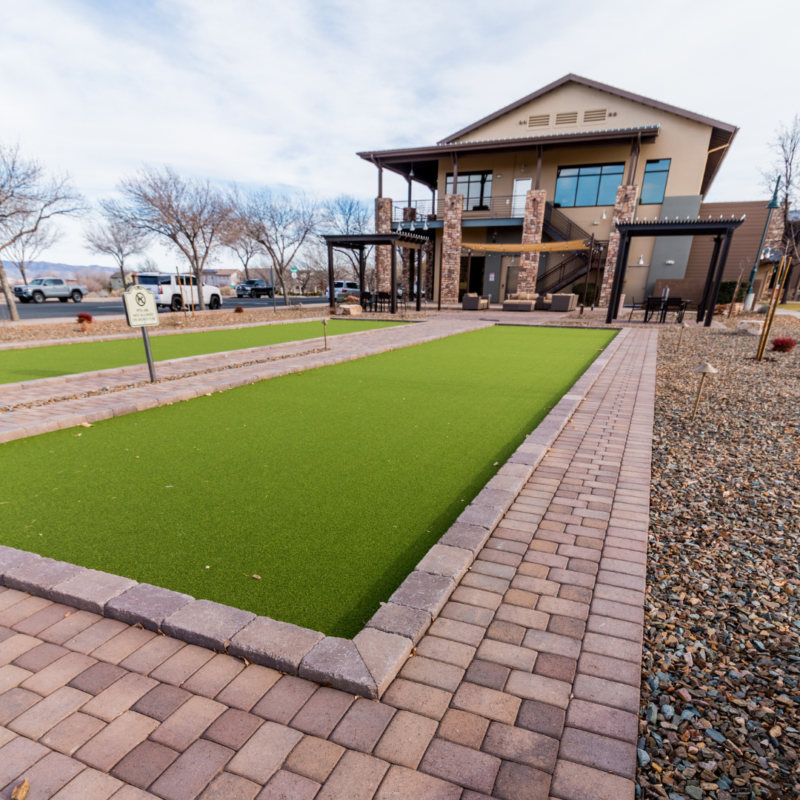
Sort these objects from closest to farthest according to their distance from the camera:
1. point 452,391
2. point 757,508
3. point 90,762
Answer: point 90,762, point 757,508, point 452,391

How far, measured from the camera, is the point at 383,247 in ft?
81.8

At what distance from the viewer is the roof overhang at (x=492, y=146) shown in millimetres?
20438

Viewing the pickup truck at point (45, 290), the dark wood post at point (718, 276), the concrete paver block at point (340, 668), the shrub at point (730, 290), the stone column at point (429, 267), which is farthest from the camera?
the pickup truck at point (45, 290)

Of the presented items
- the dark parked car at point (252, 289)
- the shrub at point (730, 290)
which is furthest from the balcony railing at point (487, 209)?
the dark parked car at point (252, 289)

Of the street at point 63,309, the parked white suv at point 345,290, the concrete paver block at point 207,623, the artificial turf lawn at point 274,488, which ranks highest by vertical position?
the concrete paver block at point 207,623

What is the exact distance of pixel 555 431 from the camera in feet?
14.1

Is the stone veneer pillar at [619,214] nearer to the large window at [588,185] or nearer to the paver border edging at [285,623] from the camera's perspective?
the large window at [588,185]

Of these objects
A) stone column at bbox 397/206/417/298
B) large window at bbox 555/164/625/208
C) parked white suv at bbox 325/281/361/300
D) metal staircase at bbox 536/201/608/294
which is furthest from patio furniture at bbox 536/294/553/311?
parked white suv at bbox 325/281/361/300

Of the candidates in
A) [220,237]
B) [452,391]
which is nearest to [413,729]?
[452,391]

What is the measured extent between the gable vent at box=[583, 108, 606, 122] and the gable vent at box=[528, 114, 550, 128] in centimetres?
189

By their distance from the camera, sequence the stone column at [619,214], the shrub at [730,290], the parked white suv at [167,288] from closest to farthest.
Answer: the stone column at [619,214]
the parked white suv at [167,288]
the shrub at [730,290]

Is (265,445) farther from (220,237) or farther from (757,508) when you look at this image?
(220,237)

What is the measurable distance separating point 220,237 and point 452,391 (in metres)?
22.2

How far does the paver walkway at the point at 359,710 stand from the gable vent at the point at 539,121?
27687mm
